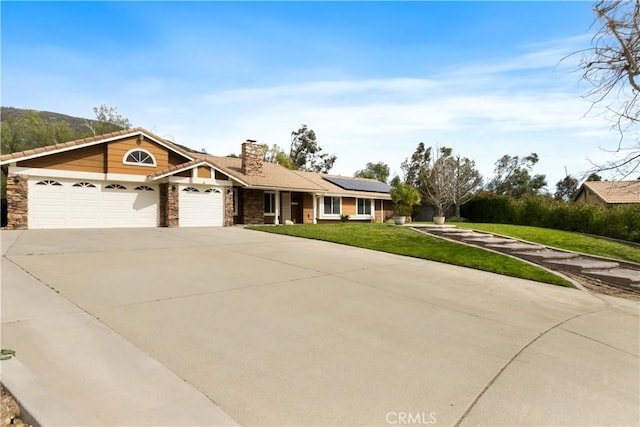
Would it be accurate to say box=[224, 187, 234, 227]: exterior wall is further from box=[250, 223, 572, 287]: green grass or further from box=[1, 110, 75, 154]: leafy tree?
box=[1, 110, 75, 154]: leafy tree

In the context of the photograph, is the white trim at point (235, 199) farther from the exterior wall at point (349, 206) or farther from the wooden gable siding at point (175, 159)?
the exterior wall at point (349, 206)

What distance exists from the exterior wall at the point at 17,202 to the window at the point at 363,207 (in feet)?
65.1

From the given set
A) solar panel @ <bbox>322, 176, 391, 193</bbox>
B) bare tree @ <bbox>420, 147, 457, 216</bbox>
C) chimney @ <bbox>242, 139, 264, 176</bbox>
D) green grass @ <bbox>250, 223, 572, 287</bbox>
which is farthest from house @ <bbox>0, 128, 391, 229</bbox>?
bare tree @ <bbox>420, 147, 457, 216</bbox>

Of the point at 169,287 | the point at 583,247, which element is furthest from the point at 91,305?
the point at 583,247

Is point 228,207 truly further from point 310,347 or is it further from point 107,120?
point 107,120

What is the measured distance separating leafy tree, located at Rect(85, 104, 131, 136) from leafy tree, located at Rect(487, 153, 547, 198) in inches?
2070

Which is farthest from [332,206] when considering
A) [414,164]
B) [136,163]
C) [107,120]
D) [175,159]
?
Result: [107,120]

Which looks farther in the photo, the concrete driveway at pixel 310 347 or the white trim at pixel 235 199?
the white trim at pixel 235 199

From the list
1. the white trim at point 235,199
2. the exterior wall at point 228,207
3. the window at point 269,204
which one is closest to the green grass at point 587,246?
the window at point 269,204

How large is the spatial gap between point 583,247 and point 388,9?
37.4ft

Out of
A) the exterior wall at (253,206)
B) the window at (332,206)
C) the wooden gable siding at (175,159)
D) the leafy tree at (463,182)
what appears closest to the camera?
the wooden gable siding at (175,159)

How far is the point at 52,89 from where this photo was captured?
53.3ft

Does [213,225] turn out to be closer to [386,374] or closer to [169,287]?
[169,287]

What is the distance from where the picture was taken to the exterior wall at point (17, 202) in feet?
45.8
